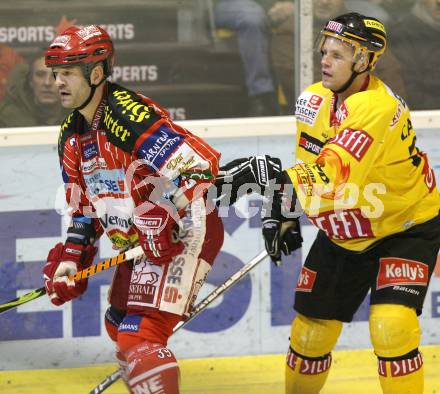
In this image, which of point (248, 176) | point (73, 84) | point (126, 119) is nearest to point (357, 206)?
point (248, 176)

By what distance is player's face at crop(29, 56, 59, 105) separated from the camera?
501cm

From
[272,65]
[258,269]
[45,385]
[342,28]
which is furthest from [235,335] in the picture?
[342,28]

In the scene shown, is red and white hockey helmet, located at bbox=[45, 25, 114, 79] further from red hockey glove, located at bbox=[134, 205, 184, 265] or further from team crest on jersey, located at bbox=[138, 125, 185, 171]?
red hockey glove, located at bbox=[134, 205, 184, 265]

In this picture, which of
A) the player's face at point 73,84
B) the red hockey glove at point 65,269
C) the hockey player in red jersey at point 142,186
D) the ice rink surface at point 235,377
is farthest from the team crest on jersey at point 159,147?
the ice rink surface at point 235,377

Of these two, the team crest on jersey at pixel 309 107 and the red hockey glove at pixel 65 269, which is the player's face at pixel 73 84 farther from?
the team crest on jersey at pixel 309 107

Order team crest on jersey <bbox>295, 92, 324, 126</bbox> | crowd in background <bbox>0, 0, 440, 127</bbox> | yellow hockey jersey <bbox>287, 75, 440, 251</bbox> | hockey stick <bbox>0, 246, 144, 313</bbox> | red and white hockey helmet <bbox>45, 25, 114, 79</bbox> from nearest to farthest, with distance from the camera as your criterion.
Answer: yellow hockey jersey <bbox>287, 75, 440, 251</bbox>, red and white hockey helmet <bbox>45, 25, 114, 79</bbox>, hockey stick <bbox>0, 246, 144, 313</bbox>, team crest on jersey <bbox>295, 92, 324, 126</bbox>, crowd in background <bbox>0, 0, 440, 127</bbox>

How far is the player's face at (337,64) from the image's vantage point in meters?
3.86

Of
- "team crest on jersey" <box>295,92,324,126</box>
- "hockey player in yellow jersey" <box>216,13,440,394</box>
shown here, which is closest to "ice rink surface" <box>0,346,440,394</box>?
"hockey player in yellow jersey" <box>216,13,440,394</box>

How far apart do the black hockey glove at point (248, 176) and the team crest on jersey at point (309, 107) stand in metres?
0.28

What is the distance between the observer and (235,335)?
16.6ft

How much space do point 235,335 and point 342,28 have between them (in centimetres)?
171

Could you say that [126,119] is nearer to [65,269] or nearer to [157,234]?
[157,234]

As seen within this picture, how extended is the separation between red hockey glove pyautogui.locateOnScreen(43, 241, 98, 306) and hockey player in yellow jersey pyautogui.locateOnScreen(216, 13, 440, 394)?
23.2 inches

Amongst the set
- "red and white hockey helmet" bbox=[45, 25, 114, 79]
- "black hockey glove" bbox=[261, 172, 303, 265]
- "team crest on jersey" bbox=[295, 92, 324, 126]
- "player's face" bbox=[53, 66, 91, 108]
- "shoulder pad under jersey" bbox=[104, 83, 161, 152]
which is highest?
"red and white hockey helmet" bbox=[45, 25, 114, 79]
